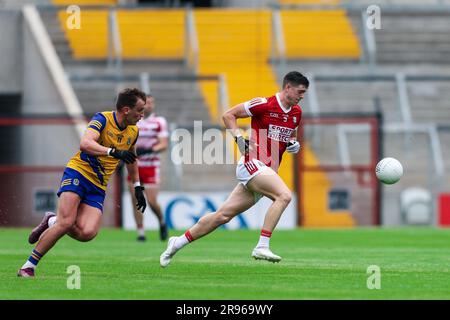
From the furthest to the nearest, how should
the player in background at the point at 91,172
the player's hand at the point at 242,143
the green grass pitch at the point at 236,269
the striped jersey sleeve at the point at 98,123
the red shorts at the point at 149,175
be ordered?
the red shorts at the point at 149,175
the player's hand at the point at 242,143
the striped jersey sleeve at the point at 98,123
the player in background at the point at 91,172
the green grass pitch at the point at 236,269

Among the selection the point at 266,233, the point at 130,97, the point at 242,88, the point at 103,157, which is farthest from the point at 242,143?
the point at 242,88

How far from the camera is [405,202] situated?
2625 centimetres

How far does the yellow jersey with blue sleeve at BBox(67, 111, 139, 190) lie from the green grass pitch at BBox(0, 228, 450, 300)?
3.39 feet

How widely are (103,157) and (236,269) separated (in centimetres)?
201

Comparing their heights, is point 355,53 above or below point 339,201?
above

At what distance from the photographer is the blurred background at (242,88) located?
84.5 ft

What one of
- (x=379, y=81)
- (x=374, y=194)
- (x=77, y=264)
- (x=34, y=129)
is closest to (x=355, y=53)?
(x=379, y=81)

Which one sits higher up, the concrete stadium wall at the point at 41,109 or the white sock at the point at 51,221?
the concrete stadium wall at the point at 41,109

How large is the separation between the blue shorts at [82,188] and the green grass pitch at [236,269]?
2.53ft

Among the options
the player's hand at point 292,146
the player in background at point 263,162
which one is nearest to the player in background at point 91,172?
the player in background at point 263,162

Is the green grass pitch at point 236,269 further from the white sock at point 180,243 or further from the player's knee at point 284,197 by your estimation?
the player's knee at point 284,197

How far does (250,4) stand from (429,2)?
4.47 m
